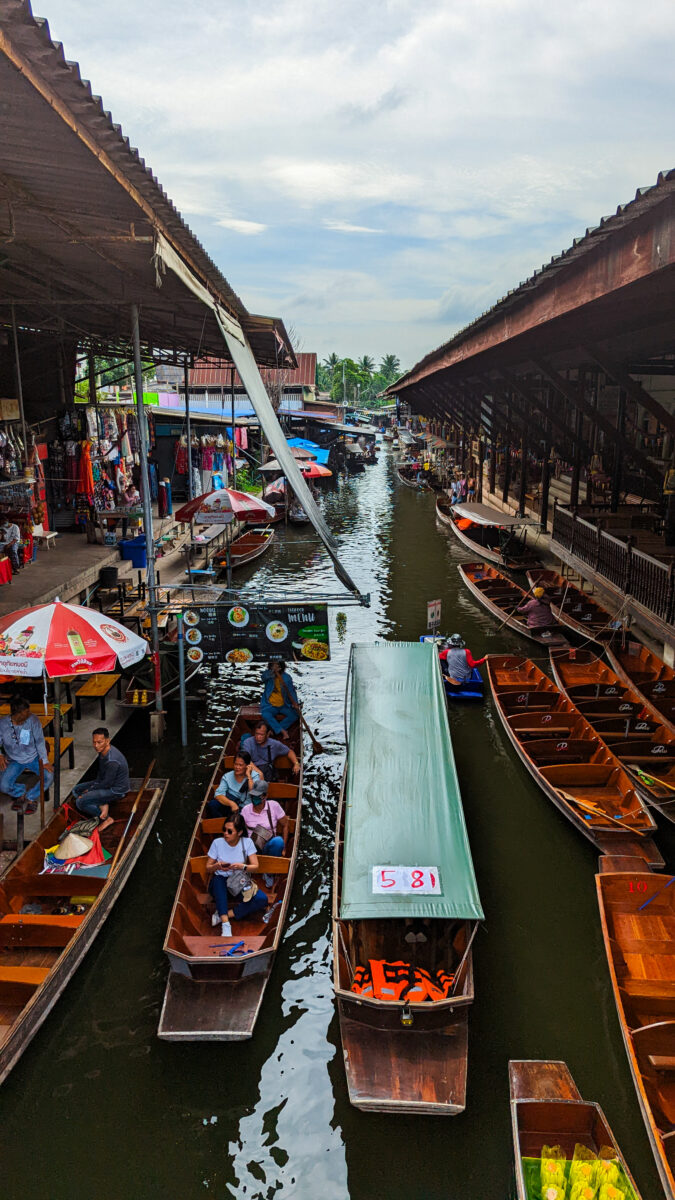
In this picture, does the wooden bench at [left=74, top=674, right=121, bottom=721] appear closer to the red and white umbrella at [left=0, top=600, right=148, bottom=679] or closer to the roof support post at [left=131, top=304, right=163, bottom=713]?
the roof support post at [left=131, top=304, right=163, bottom=713]

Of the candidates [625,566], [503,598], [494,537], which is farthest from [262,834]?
[494,537]

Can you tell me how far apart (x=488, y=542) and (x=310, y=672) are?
14487 millimetres

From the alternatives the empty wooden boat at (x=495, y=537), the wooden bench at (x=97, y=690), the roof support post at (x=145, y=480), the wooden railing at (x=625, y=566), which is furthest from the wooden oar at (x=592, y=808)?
the empty wooden boat at (x=495, y=537)

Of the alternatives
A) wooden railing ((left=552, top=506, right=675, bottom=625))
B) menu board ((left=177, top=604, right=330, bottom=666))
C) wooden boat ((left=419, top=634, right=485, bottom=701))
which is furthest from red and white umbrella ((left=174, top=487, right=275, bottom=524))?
wooden railing ((left=552, top=506, right=675, bottom=625))

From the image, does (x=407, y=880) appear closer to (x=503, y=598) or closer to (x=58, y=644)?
(x=58, y=644)

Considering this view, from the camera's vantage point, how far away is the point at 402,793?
8625mm

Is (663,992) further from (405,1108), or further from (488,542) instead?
(488,542)

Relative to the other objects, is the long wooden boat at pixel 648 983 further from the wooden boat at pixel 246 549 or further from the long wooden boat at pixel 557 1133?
the wooden boat at pixel 246 549

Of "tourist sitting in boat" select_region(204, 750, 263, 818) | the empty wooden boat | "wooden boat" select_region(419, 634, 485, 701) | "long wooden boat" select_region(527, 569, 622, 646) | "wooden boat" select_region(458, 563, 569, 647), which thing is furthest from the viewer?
the empty wooden boat

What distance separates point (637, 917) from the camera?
303 inches

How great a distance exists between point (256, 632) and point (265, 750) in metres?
1.69

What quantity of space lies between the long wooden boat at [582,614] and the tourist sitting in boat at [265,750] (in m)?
8.02

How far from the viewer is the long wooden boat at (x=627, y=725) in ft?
33.5

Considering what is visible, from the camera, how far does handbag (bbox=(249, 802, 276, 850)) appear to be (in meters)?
8.64
